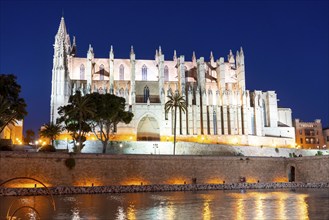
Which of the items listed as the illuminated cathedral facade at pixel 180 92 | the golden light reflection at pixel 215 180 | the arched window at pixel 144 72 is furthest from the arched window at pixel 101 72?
the golden light reflection at pixel 215 180

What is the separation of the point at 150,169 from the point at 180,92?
33647 mm

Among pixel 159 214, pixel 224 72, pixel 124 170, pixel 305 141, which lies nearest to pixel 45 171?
pixel 124 170

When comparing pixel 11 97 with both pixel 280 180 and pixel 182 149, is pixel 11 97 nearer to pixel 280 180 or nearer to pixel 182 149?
pixel 182 149

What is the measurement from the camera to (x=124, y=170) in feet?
136

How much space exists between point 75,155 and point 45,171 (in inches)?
128

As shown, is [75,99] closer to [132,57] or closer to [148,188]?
[148,188]

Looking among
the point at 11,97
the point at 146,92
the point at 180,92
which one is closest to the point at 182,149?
the point at 180,92

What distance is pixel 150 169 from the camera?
4272 centimetres

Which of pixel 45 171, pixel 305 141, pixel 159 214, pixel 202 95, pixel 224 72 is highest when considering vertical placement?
pixel 224 72

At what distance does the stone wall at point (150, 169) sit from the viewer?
3744 cm

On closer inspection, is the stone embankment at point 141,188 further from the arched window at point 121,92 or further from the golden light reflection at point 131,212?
the arched window at point 121,92

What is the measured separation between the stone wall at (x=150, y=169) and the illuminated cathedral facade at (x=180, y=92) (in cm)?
2291

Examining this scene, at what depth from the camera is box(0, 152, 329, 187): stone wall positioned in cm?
3744

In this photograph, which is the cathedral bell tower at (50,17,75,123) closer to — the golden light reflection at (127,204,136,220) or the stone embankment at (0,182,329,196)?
the stone embankment at (0,182,329,196)
